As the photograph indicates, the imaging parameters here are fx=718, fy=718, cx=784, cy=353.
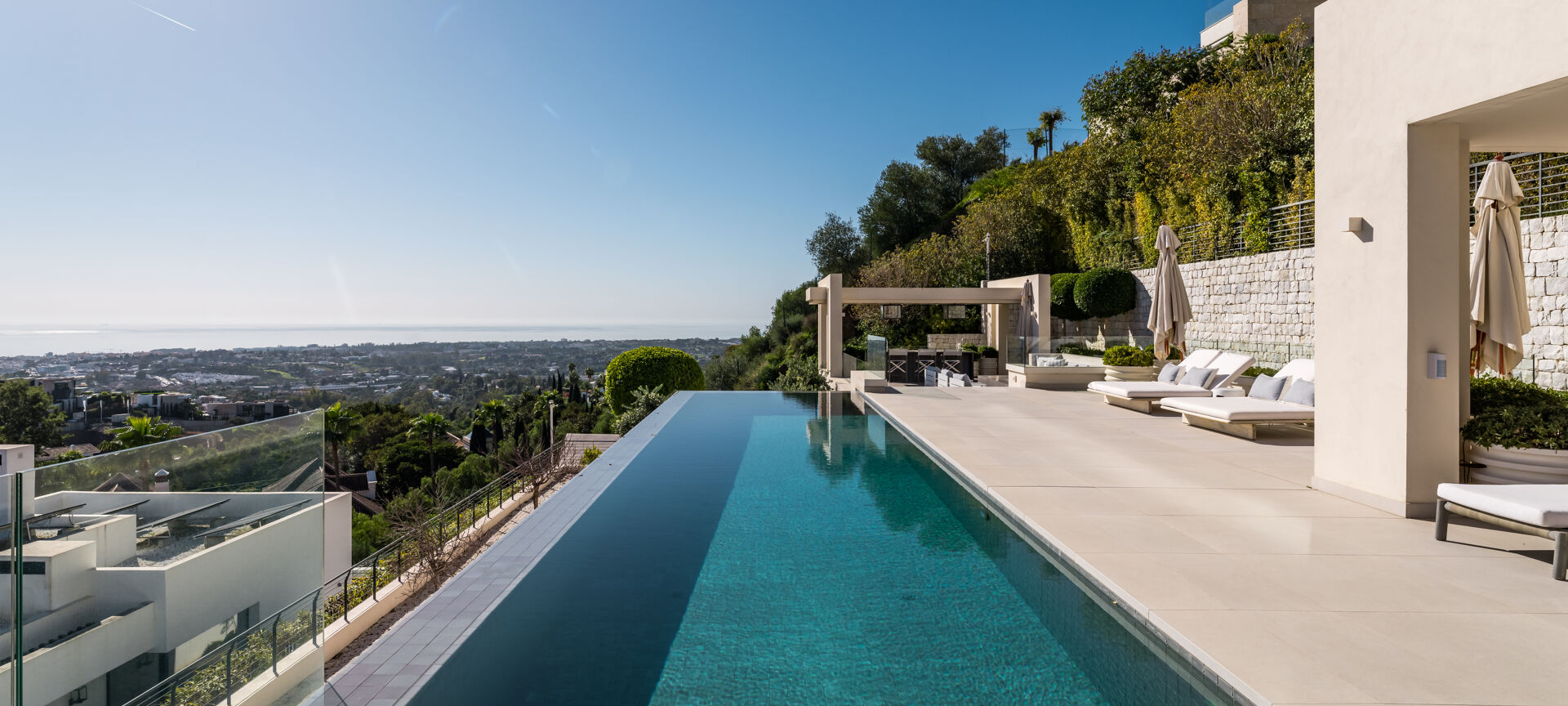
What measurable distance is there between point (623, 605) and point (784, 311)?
35.8 m

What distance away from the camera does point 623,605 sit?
382cm

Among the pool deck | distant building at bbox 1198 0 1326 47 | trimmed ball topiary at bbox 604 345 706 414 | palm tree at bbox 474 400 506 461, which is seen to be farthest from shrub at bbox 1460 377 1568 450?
palm tree at bbox 474 400 506 461

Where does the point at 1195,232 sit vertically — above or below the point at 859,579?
above

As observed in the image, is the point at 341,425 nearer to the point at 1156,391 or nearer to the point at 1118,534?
the point at 1156,391

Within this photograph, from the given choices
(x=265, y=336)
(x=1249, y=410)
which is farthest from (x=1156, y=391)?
(x=265, y=336)

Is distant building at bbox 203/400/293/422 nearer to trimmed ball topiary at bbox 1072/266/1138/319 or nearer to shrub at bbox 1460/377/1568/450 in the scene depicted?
shrub at bbox 1460/377/1568/450

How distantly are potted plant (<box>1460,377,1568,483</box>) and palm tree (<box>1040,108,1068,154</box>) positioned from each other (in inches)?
1496

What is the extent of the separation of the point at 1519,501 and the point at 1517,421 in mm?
1419

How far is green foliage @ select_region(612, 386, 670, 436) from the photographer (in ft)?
65.3

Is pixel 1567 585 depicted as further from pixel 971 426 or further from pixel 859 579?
pixel 971 426

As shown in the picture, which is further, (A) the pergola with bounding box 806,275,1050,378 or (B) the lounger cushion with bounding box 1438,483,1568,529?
(A) the pergola with bounding box 806,275,1050,378

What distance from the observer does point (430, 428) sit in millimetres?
35125

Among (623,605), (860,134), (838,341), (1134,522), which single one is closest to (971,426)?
(1134,522)

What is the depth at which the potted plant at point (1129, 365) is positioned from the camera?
13.0m
